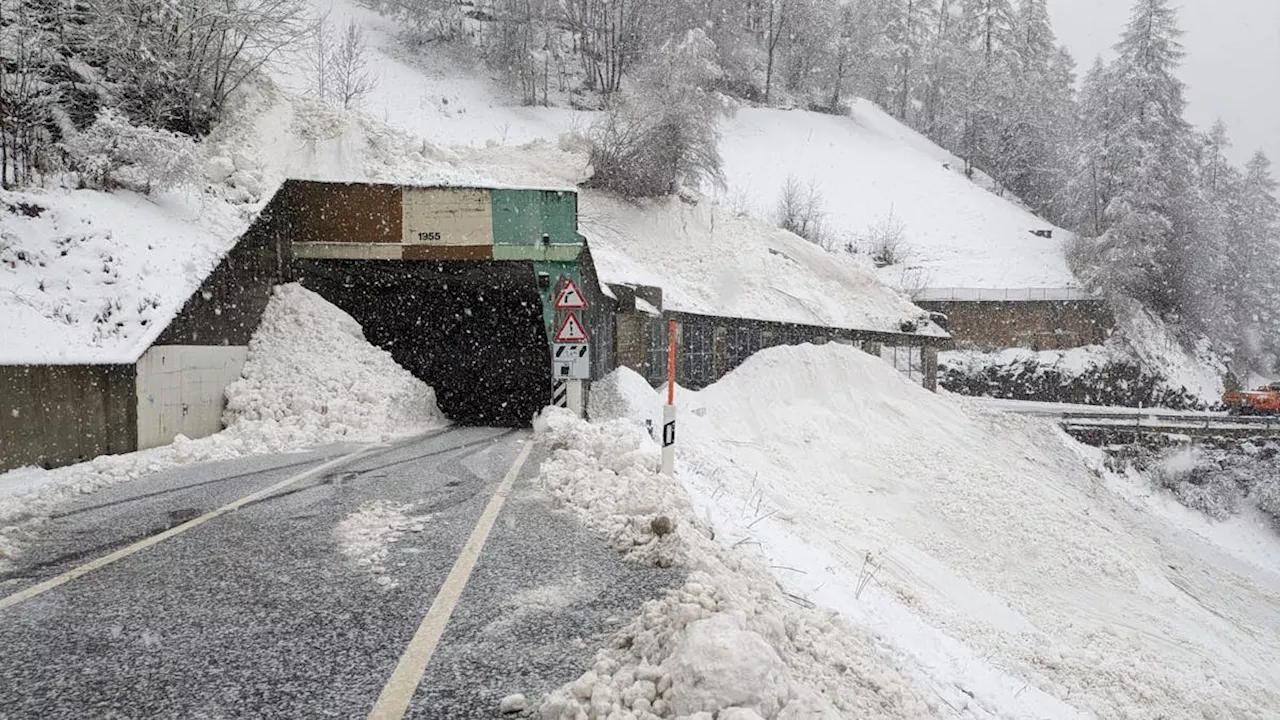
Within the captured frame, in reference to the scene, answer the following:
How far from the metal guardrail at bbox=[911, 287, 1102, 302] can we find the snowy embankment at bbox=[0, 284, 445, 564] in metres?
34.2

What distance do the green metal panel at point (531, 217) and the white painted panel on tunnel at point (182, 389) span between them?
18.2 feet

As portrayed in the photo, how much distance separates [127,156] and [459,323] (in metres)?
7.62

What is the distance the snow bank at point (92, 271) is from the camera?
1046cm

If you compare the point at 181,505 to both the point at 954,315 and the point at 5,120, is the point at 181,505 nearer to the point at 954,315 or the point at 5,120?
the point at 5,120

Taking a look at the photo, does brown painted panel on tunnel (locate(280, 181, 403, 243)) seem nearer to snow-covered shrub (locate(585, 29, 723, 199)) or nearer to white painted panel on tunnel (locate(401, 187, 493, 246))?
white painted panel on tunnel (locate(401, 187, 493, 246))

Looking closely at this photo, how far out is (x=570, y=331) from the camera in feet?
44.9

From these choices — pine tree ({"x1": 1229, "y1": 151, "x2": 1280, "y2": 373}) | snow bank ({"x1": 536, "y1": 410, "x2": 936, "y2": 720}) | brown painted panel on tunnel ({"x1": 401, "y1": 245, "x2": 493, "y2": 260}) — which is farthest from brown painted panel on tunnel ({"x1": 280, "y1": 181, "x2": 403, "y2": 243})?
pine tree ({"x1": 1229, "y1": 151, "x2": 1280, "y2": 373})

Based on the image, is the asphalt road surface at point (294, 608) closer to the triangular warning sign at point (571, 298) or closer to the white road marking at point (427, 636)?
the white road marking at point (427, 636)

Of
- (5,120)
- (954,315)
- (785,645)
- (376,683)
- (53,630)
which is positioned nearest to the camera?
(376,683)

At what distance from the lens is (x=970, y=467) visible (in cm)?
2170

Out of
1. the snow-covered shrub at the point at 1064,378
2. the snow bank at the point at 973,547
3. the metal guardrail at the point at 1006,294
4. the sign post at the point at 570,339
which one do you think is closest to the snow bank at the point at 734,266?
the snow bank at the point at 973,547

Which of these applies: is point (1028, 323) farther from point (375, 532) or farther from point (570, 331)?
point (375, 532)

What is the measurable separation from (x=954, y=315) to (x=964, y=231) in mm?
10808

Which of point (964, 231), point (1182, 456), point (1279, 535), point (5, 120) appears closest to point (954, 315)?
point (964, 231)
